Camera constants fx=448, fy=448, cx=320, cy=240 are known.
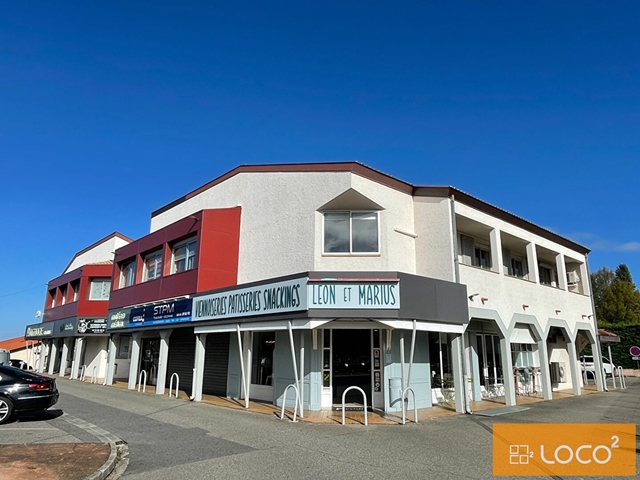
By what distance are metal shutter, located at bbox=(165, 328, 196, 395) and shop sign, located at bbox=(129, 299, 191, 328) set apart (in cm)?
170

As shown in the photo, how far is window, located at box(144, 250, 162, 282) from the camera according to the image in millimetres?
21289

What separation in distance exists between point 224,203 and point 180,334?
24.1ft

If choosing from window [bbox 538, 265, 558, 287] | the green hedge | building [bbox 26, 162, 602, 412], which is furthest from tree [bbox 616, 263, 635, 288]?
building [bbox 26, 162, 602, 412]

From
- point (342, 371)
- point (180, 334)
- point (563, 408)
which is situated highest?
point (180, 334)

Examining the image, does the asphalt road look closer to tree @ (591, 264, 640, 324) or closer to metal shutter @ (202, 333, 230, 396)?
metal shutter @ (202, 333, 230, 396)

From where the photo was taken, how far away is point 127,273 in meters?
24.5

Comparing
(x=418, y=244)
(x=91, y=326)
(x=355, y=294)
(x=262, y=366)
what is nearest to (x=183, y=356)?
(x=262, y=366)

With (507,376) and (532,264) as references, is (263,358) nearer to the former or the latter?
(507,376)

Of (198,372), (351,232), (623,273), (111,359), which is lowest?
(198,372)

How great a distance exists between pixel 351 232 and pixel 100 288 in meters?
21.6

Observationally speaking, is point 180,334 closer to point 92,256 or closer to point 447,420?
point 447,420

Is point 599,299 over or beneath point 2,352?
over

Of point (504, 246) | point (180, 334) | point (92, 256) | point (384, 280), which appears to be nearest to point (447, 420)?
point (384, 280)

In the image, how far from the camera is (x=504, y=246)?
830 inches
